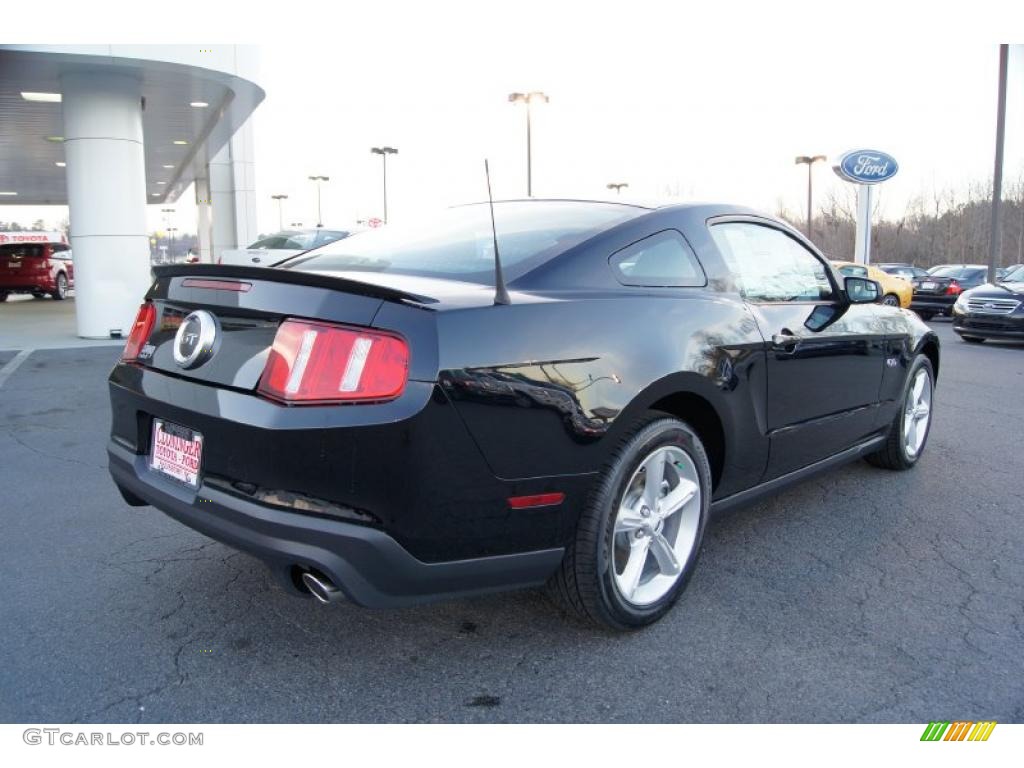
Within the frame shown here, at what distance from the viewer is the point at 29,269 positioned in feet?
76.7

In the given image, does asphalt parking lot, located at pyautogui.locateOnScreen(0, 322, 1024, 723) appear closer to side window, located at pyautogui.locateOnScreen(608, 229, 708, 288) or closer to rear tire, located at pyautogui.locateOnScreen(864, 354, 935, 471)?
rear tire, located at pyautogui.locateOnScreen(864, 354, 935, 471)

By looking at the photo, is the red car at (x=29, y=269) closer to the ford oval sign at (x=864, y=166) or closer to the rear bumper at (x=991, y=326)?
the ford oval sign at (x=864, y=166)

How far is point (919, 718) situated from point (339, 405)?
1.89m

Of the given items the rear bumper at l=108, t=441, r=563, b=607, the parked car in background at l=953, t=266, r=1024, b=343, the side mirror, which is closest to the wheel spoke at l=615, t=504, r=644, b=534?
the rear bumper at l=108, t=441, r=563, b=607

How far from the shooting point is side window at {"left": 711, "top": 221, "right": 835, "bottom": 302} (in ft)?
11.3

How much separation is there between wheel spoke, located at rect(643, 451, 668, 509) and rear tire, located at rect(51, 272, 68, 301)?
2564cm

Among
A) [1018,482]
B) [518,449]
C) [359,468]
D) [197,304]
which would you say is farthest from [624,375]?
[1018,482]

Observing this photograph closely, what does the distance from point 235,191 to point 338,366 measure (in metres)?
24.6

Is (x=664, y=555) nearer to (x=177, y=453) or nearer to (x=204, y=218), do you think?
(x=177, y=453)

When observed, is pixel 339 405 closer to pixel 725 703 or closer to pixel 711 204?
pixel 725 703

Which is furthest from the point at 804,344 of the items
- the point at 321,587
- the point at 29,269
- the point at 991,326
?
the point at 29,269

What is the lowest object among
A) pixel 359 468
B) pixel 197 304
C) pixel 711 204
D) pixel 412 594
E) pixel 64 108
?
pixel 412 594

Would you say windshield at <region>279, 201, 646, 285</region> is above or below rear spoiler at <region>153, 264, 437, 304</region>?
above

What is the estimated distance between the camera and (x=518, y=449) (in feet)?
7.91
